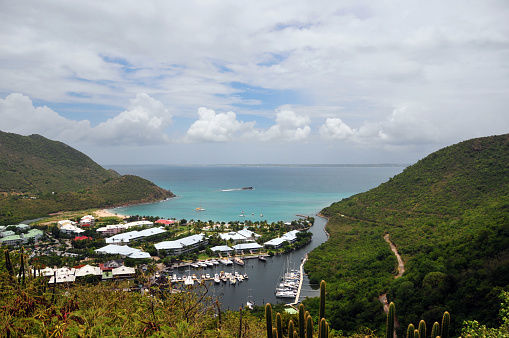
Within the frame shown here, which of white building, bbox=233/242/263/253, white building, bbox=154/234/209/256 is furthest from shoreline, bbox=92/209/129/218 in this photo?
white building, bbox=233/242/263/253

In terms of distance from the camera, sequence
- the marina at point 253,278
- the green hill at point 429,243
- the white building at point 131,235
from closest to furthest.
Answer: the green hill at point 429,243
the marina at point 253,278
the white building at point 131,235

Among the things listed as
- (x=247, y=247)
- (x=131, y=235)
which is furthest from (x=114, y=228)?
(x=247, y=247)

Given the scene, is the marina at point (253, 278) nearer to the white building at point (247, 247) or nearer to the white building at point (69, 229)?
the white building at point (247, 247)

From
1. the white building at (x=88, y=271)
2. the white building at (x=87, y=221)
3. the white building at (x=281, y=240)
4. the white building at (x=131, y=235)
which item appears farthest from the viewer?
the white building at (x=87, y=221)

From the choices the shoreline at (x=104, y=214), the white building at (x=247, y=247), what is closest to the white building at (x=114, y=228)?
the shoreline at (x=104, y=214)

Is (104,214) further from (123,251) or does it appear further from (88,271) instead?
(88,271)

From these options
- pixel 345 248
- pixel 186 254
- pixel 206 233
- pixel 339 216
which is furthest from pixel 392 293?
pixel 339 216
